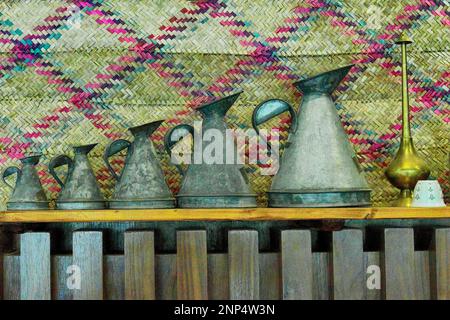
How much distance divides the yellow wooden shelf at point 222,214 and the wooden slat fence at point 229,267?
0.26ft

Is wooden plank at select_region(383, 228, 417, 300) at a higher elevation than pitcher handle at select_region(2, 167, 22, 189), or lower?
lower

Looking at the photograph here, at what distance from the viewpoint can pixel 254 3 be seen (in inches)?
73.2

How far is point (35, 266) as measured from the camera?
5.35 feet

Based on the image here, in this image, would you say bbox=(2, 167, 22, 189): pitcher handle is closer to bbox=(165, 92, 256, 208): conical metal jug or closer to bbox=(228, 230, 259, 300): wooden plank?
bbox=(165, 92, 256, 208): conical metal jug

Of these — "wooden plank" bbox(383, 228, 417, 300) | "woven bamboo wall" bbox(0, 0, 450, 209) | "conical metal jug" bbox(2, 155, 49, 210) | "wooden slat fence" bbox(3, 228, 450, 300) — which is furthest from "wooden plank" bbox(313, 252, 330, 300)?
"conical metal jug" bbox(2, 155, 49, 210)

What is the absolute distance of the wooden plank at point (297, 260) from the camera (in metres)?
1.62

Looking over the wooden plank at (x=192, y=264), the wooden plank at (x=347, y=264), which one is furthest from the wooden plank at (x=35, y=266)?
the wooden plank at (x=347, y=264)

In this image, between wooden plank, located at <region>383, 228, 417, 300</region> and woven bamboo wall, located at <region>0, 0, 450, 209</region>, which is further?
woven bamboo wall, located at <region>0, 0, 450, 209</region>

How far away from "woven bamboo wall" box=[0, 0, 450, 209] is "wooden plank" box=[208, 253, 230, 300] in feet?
0.86

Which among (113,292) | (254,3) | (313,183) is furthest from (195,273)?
(254,3)

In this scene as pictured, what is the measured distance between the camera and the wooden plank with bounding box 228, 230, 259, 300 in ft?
5.30

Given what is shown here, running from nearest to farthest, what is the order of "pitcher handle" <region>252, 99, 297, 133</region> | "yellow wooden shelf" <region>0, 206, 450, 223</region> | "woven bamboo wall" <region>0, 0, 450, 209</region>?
"yellow wooden shelf" <region>0, 206, 450, 223</region> → "pitcher handle" <region>252, 99, 297, 133</region> → "woven bamboo wall" <region>0, 0, 450, 209</region>

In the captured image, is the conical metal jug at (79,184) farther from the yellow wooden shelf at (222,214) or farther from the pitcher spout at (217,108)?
the pitcher spout at (217,108)
